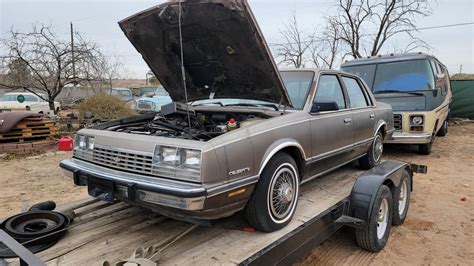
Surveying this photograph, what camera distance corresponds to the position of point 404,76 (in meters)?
8.66

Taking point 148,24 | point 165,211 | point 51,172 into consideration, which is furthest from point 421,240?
point 51,172

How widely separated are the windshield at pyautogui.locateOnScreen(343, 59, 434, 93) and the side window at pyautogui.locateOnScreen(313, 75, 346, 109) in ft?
16.4

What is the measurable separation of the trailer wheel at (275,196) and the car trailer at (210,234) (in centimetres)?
9

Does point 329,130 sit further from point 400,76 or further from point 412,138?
point 400,76

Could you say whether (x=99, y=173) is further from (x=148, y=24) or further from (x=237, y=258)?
(x=148, y=24)

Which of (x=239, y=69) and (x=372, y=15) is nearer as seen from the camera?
(x=239, y=69)

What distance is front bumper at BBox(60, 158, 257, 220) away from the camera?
2.40 metres

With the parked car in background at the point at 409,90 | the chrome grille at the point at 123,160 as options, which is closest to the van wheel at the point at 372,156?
the parked car in background at the point at 409,90

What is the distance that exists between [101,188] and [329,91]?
2732mm

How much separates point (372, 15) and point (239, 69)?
16.1 m

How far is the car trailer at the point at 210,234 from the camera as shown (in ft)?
8.04

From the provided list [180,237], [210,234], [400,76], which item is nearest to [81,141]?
[180,237]

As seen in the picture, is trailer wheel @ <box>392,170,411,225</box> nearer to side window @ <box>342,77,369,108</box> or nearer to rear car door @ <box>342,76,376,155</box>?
rear car door @ <box>342,76,376,155</box>

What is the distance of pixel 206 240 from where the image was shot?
2.80 m
